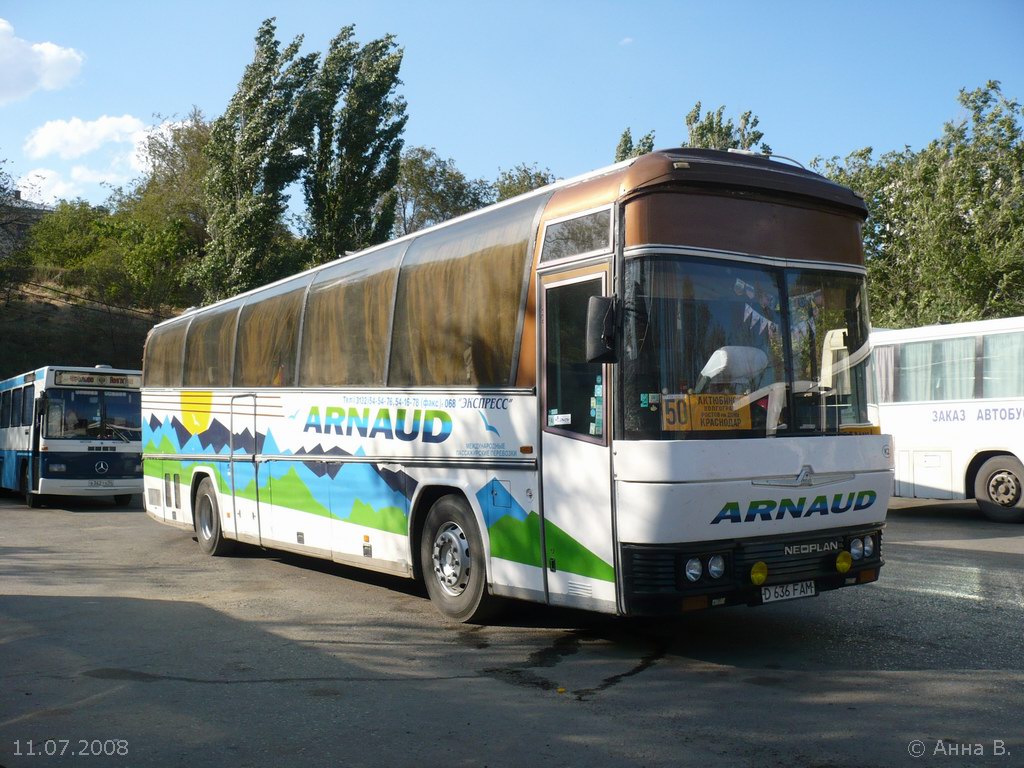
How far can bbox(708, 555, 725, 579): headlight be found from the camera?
6488 mm

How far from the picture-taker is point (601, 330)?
639 cm

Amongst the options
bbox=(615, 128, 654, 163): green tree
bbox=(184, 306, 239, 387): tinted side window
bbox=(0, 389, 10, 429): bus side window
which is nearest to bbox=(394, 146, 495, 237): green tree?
bbox=(615, 128, 654, 163): green tree

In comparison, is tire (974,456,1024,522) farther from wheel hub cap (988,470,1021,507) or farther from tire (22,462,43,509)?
tire (22,462,43,509)

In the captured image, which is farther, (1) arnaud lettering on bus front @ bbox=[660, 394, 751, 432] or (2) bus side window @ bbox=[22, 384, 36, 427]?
(2) bus side window @ bbox=[22, 384, 36, 427]

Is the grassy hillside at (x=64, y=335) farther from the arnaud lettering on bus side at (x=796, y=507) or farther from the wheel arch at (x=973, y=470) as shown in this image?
Answer: the arnaud lettering on bus side at (x=796, y=507)

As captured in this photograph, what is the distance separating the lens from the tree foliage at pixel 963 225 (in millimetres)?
28156

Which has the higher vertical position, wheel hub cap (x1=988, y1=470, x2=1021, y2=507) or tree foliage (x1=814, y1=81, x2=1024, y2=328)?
tree foliage (x1=814, y1=81, x2=1024, y2=328)

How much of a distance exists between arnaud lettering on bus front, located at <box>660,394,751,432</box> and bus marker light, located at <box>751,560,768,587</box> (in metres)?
0.94

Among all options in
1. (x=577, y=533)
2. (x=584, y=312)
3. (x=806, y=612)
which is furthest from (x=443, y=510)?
(x=806, y=612)

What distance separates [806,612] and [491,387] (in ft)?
11.3

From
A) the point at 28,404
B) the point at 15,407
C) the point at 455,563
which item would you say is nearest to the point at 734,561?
the point at 455,563

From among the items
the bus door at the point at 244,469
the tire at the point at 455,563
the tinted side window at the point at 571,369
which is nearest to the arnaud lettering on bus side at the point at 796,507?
the tinted side window at the point at 571,369

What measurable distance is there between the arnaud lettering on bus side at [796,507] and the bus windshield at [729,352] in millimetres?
479

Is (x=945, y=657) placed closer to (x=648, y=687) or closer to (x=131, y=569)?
(x=648, y=687)
